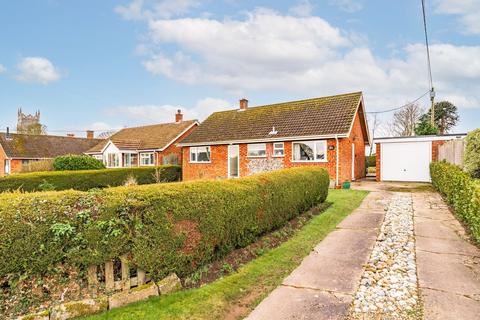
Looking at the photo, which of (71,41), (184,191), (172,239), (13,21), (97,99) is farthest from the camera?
(97,99)

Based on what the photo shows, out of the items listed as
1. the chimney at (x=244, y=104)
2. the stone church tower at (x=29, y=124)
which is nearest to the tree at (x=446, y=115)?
the chimney at (x=244, y=104)

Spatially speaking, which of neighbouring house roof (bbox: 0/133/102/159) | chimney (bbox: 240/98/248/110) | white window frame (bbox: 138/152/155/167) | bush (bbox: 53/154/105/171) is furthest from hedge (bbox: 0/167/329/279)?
neighbouring house roof (bbox: 0/133/102/159)

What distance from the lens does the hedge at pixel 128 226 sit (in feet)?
10.3

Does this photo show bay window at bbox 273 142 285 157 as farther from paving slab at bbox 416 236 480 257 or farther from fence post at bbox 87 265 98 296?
fence post at bbox 87 265 98 296

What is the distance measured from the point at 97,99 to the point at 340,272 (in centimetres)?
2637

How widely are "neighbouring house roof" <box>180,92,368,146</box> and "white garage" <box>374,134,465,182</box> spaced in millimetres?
3209

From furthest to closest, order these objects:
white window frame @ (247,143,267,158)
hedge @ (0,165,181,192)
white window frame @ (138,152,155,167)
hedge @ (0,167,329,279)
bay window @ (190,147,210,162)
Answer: white window frame @ (138,152,155,167)
bay window @ (190,147,210,162)
white window frame @ (247,143,267,158)
hedge @ (0,165,181,192)
hedge @ (0,167,329,279)

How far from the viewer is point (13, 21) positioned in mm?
13234

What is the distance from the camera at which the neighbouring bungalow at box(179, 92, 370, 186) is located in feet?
55.9

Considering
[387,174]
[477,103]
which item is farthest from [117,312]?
[477,103]

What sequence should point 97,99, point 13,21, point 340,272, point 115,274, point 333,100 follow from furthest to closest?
point 97,99
point 333,100
point 13,21
point 340,272
point 115,274

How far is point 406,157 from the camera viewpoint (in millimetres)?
17625

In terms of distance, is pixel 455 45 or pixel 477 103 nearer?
pixel 455 45

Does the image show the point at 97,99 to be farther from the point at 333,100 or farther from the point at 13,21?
the point at 333,100
